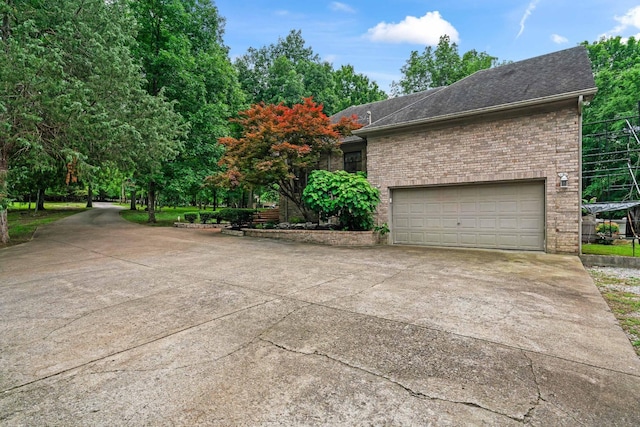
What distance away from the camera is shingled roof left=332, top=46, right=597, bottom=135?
8344mm

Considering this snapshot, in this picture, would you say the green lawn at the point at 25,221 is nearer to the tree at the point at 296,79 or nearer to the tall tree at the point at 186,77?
the tall tree at the point at 186,77

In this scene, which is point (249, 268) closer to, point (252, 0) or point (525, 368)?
point (525, 368)

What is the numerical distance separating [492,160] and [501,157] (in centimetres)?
24

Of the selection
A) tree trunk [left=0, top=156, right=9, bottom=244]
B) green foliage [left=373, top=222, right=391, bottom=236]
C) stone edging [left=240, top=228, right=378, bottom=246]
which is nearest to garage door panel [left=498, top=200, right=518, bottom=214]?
green foliage [left=373, top=222, right=391, bottom=236]

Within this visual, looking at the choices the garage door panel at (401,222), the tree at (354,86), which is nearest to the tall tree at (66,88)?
the garage door panel at (401,222)

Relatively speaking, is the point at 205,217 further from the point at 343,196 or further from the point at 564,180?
the point at 564,180

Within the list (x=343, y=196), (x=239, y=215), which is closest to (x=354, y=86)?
(x=239, y=215)

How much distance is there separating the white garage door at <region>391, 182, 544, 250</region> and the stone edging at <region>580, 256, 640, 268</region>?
1.05m

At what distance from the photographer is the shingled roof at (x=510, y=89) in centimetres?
834

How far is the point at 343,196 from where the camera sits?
1012 cm

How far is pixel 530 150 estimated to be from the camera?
28.4ft

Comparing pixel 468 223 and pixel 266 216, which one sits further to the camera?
pixel 266 216

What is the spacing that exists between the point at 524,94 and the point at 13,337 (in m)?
11.7

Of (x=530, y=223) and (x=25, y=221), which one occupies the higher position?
(x=530, y=223)
